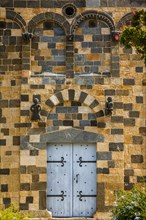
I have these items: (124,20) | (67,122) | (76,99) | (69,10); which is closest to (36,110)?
(67,122)

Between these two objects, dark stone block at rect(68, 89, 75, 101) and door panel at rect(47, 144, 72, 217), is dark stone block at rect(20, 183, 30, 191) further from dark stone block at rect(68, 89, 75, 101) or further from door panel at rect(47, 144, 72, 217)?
dark stone block at rect(68, 89, 75, 101)

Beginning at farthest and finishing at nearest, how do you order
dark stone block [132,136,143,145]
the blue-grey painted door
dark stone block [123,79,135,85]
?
dark stone block [123,79,135,85] → dark stone block [132,136,143,145] → the blue-grey painted door

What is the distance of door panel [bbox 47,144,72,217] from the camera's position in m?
17.3

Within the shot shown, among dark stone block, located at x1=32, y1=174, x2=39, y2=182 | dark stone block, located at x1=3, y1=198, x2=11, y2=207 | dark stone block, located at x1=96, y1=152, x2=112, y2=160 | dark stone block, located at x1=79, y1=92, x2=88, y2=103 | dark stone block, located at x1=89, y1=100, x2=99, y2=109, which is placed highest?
dark stone block, located at x1=79, y1=92, x2=88, y2=103

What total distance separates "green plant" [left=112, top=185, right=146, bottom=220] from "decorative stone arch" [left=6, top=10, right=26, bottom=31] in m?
7.23

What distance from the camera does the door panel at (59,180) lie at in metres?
17.3

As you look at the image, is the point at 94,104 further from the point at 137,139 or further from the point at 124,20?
the point at 124,20

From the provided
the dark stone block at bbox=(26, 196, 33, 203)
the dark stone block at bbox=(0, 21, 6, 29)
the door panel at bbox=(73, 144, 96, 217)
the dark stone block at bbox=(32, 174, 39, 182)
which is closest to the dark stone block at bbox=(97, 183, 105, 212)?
the door panel at bbox=(73, 144, 96, 217)

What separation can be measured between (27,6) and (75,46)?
2051 mm

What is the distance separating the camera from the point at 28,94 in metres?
17.5

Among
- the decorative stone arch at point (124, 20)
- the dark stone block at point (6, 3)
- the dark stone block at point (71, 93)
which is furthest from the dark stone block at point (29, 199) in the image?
the dark stone block at point (6, 3)

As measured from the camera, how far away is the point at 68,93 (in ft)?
57.5

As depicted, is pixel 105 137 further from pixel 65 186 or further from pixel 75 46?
pixel 75 46

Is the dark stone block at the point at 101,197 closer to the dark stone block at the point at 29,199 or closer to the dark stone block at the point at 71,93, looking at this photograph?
the dark stone block at the point at 29,199
